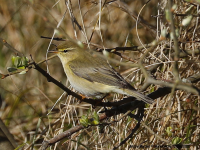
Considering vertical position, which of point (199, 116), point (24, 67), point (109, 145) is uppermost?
point (24, 67)

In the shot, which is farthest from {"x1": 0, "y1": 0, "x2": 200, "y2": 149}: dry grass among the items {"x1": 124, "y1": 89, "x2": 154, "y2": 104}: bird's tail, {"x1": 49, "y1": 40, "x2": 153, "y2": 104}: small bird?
{"x1": 124, "y1": 89, "x2": 154, "y2": 104}: bird's tail

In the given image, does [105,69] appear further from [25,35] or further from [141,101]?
[25,35]

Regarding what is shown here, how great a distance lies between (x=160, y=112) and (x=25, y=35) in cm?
341

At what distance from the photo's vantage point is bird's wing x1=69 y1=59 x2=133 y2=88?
3.40 metres

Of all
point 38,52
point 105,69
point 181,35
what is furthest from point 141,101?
point 38,52

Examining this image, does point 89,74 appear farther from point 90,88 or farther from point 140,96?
point 140,96

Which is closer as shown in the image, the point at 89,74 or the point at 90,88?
the point at 90,88

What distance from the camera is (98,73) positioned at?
3572 mm

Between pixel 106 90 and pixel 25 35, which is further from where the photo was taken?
pixel 25 35

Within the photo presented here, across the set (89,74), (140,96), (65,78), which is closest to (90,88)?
(89,74)

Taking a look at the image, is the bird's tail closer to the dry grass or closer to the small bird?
the small bird

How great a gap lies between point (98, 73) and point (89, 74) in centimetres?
11

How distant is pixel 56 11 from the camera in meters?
5.71

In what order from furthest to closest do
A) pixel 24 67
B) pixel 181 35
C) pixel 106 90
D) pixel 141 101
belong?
pixel 181 35 → pixel 106 90 → pixel 141 101 → pixel 24 67
